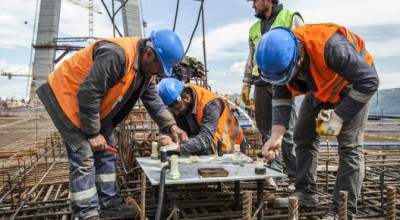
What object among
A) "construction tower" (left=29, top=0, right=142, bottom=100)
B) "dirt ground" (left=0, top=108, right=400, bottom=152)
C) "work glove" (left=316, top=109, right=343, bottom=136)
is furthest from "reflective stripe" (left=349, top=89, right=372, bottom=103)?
"construction tower" (left=29, top=0, right=142, bottom=100)

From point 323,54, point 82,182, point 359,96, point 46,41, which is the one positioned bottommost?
point 82,182

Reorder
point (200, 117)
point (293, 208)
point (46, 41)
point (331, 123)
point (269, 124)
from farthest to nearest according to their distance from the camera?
point (46, 41)
point (200, 117)
point (269, 124)
point (331, 123)
point (293, 208)

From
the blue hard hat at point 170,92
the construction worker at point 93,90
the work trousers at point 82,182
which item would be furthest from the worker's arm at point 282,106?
the work trousers at point 82,182

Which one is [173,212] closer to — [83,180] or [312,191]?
[83,180]

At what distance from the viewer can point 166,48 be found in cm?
260

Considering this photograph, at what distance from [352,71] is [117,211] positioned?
202 cm

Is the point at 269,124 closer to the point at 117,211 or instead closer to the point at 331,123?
the point at 331,123

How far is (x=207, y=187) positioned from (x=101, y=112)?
4.81 ft

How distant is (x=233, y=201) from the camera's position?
10.2ft

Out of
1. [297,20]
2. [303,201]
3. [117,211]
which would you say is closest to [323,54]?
[303,201]

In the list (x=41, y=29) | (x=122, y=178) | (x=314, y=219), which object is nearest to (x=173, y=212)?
(x=314, y=219)

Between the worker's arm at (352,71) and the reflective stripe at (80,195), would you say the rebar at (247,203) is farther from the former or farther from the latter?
the reflective stripe at (80,195)

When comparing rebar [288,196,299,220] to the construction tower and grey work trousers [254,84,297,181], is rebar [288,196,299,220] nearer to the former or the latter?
grey work trousers [254,84,297,181]

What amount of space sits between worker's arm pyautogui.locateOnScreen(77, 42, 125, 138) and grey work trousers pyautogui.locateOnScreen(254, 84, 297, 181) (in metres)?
1.63
